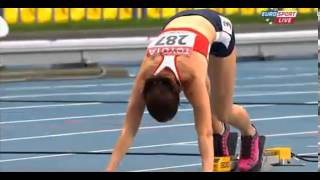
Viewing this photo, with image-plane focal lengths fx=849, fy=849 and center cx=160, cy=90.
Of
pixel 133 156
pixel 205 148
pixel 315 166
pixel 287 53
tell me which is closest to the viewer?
pixel 205 148

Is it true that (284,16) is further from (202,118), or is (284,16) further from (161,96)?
(161,96)

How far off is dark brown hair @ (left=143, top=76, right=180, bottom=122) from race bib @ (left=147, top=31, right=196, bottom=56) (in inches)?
13.9

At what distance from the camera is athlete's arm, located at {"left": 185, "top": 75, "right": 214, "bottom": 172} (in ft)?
18.7

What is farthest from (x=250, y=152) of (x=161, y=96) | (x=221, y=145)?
(x=161, y=96)

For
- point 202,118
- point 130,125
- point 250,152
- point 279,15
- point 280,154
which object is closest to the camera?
point 202,118

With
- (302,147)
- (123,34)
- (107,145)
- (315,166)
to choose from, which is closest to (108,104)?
(107,145)

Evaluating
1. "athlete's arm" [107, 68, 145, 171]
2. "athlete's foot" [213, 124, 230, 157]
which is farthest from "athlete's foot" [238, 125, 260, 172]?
"athlete's arm" [107, 68, 145, 171]

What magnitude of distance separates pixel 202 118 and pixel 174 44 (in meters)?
0.65

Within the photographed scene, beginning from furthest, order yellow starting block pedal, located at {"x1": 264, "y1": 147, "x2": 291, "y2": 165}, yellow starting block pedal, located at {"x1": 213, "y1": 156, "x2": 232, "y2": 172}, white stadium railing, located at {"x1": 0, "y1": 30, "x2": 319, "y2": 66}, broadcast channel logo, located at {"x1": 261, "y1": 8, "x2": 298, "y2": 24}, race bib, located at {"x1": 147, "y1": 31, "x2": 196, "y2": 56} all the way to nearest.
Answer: white stadium railing, located at {"x1": 0, "y1": 30, "x2": 319, "y2": 66} → broadcast channel logo, located at {"x1": 261, "y1": 8, "x2": 298, "y2": 24} → yellow starting block pedal, located at {"x1": 264, "y1": 147, "x2": 291, "y2": 165} → yellow starting block pedal, located at {"x1": 213, "y1": 156, "x2": 232, "y2": 172} → race bib, located at {"x1": 147, "y1": 31, "x2": 196, "y2": 56}

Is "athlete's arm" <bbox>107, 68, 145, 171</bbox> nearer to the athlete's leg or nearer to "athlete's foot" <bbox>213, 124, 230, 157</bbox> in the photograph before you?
the athlete's leg

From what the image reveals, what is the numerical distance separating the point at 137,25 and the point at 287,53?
329 cm

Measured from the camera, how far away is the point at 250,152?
7273 mm

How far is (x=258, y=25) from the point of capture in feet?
60.6
